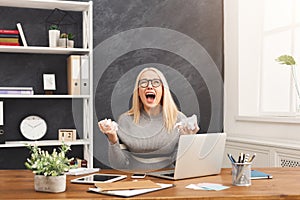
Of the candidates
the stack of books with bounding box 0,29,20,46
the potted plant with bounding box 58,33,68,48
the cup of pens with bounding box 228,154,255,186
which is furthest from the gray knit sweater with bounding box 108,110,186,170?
the stack of books with bounding box 0,29,20,46

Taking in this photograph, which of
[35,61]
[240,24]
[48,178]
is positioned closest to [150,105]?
[48,178]

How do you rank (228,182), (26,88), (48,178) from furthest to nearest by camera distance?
(26,88) < (228,182) < (48,178)

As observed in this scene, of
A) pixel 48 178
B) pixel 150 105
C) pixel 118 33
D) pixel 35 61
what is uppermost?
pixel 118 33

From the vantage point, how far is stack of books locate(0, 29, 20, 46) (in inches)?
148

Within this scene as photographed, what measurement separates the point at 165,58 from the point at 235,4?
0.82 metres

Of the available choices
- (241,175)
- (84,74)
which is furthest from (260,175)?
(84,74)

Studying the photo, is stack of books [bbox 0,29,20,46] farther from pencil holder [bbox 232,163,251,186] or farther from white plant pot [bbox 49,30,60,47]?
pencil holder [bbox 232,163,251,186]

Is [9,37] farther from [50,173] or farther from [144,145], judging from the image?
[50,173]

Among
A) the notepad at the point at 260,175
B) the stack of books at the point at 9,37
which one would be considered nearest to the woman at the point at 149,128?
the notepad at the point at 260,175

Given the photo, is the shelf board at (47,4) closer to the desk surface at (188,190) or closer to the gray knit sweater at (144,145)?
the gray knit sweater at (144,145)

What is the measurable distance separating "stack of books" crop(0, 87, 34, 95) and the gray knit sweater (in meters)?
1.09

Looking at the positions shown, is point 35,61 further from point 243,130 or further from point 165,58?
point 243,130

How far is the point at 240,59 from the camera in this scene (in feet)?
14.5

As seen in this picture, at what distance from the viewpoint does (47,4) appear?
3885 mm
